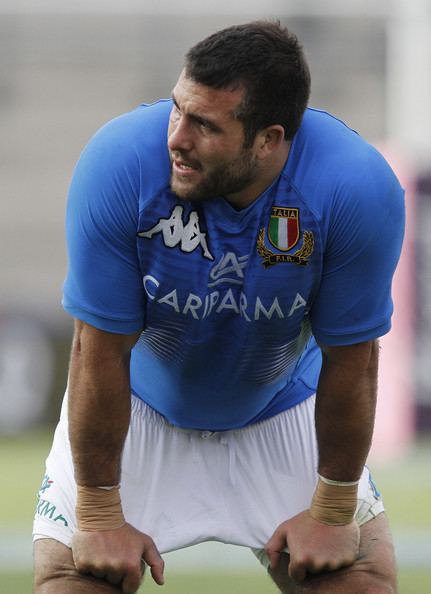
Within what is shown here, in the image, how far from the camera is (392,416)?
12047 millimetres

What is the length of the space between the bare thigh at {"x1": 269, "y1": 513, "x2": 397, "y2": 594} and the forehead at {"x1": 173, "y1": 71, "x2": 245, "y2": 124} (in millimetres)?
1449

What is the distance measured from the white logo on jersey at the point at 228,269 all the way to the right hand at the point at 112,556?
2.72 ft

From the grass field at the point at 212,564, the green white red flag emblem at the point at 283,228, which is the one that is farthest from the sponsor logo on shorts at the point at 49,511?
the grass field at the point at 212,564

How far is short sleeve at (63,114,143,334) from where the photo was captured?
12.5 ft

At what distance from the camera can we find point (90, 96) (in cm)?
2088

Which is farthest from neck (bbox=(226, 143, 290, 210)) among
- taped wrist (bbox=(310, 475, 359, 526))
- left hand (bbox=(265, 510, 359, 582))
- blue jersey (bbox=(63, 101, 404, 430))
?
left hand (bbox=(265, 510, 359, 582))

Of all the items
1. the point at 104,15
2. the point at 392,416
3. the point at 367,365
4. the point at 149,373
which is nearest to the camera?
the point at 367,365

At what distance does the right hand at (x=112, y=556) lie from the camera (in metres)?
4.09

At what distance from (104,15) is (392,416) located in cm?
976

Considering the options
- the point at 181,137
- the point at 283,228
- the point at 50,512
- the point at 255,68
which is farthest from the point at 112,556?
the point at 255,68

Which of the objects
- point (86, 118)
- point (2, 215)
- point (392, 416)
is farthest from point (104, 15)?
point (392, 416)

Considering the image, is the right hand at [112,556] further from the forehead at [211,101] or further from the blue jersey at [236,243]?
the forehead at [211,101]

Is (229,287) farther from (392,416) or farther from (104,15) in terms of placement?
(104,15)

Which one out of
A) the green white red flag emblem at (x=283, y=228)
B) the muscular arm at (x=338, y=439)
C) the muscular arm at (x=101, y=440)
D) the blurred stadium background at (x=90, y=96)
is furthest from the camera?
the blurred stadium background at (x=90, y=96)
